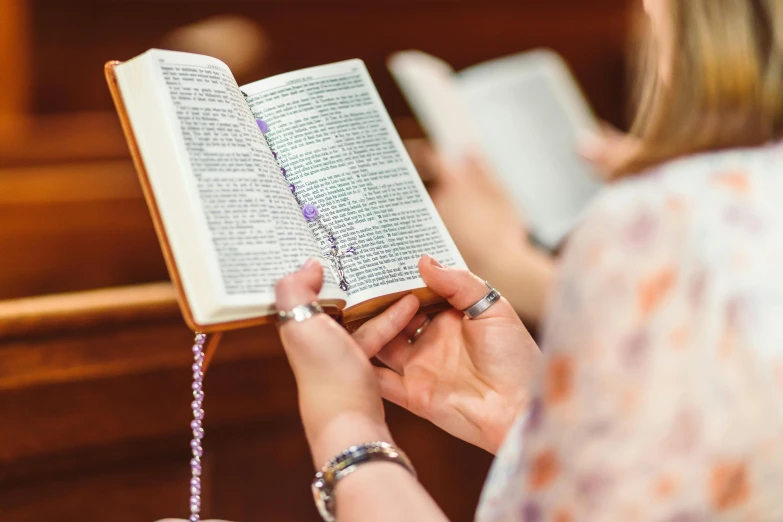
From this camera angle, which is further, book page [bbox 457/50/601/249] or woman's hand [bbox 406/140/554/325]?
book page [bbox 457/50/601/249]

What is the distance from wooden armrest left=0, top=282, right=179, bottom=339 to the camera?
1161 millimetres

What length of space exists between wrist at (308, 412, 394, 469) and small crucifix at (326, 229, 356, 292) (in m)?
0.17

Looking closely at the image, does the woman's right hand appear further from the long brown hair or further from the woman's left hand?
the long brown hair

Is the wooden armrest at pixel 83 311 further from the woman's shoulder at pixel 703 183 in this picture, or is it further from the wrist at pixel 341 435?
the woman's shoulder at pixel 703 183

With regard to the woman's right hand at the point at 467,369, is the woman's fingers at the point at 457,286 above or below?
above

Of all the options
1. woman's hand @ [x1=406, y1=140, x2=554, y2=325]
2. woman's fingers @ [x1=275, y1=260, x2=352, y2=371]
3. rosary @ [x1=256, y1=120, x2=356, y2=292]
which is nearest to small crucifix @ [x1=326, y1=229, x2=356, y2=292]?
rosary @ [x1=256, y1=120, x2=356, y2=292]

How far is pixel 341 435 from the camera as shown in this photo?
744 millimetres

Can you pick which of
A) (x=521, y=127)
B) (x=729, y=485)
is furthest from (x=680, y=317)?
(x=521, y=127)

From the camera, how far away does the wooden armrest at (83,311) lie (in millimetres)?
1161

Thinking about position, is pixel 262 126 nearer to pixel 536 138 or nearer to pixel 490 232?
pixel 490 232

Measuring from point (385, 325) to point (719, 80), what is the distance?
457 millimetres

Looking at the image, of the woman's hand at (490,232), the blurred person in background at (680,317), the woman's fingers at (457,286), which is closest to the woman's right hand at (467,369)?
the woman's fingers at (457,286)

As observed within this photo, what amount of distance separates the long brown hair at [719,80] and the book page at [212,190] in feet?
1.18

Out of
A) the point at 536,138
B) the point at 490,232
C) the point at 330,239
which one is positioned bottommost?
the point at 490,232
